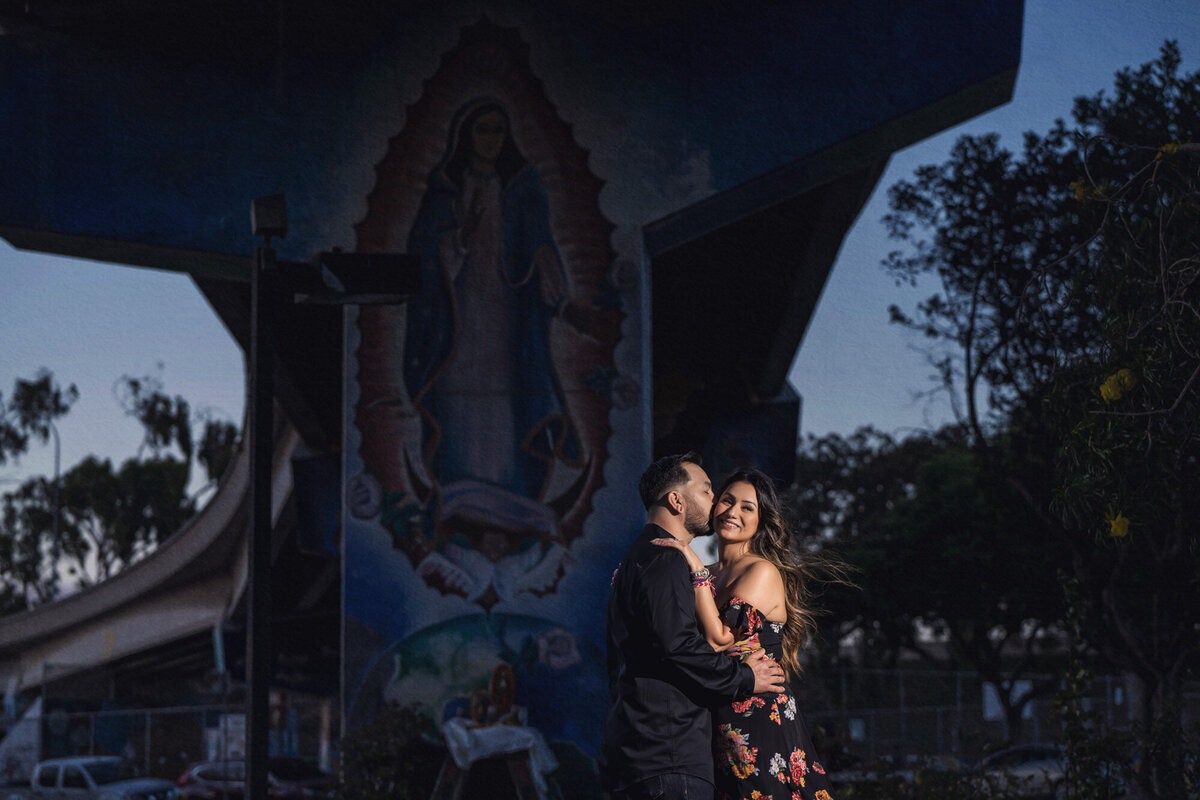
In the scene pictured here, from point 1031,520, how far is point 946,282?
6.04 metres

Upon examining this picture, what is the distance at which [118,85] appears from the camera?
1227 centimetres

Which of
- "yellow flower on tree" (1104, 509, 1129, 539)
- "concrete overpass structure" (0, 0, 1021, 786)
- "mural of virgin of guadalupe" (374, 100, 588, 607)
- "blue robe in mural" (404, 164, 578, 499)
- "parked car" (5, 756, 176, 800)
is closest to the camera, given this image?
"yellow flower on tree" (1104, 509, 1129, 539)

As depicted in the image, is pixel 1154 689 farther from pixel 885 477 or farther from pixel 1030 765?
pixel 885 477

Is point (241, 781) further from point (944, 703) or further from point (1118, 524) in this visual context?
point (944, 703)

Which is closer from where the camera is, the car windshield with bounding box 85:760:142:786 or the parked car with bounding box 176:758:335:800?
the car windshield with bounding box 85:760:142:786

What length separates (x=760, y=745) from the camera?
517 centimetres

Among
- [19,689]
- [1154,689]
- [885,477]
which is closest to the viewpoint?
[1154,689]

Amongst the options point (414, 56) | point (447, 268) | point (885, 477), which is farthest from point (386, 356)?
point (885, 477)

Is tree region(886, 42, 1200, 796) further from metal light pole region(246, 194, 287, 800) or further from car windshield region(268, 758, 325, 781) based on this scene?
car windshield region(268, 758, 325, 781)

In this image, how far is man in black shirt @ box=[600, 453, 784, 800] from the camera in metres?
4.82

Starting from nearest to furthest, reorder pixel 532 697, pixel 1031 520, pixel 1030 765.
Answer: pixel 532 697 → pixel 1031 520 → pixel 1030 765

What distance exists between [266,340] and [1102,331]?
4.88 m

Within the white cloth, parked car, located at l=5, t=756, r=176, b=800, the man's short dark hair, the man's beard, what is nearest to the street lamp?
the man's short dark hair

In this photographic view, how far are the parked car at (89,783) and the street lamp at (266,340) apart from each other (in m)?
14.6
